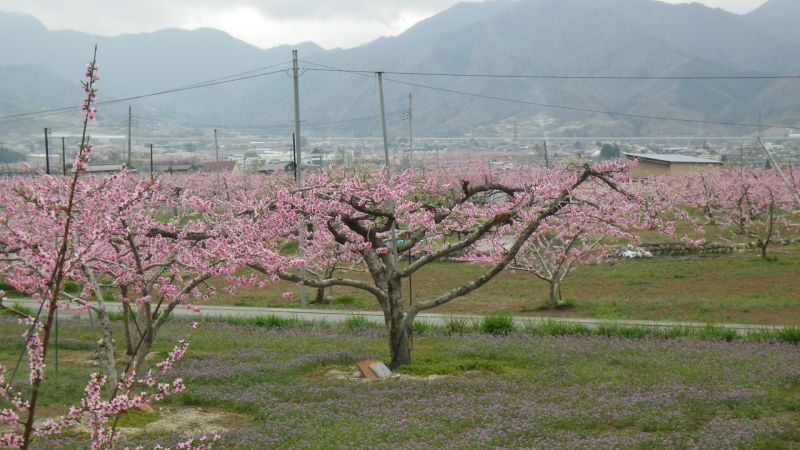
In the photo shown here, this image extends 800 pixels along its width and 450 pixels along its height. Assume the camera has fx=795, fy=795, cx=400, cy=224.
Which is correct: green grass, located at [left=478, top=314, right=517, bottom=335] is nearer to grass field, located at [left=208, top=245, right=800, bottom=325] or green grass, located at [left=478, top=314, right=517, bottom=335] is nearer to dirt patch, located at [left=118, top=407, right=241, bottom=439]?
grass field, located at [left=208, top=245, right=800, bottom=325]

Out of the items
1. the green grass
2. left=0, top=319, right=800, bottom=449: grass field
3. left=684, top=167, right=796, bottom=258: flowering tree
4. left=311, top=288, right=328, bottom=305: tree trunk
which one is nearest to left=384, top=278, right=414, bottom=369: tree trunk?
left=0, top=319, right=800, bottom=449: grass field

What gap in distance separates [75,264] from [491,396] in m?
7.68

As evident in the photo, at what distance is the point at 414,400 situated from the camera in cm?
1210

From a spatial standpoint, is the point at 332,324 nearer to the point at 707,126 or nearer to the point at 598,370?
the point at 598,370

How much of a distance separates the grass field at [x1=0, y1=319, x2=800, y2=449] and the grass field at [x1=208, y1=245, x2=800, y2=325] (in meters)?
7.01

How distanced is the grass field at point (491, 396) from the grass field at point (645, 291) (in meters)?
7.01

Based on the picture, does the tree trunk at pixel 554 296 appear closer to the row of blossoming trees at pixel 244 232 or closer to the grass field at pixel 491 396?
the row of blossoming trees at pixel 244 232

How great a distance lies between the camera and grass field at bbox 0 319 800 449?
32.1ft

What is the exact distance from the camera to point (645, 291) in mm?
28688

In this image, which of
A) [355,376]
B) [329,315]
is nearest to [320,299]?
[329,315]

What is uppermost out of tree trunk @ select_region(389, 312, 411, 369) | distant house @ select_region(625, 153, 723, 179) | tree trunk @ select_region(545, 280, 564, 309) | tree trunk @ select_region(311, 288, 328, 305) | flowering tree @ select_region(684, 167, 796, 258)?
distant house @ select_region(625, 153, 723, 179)

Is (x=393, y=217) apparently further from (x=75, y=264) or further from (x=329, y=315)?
(x=329, y=315)

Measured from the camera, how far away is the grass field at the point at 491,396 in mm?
9797

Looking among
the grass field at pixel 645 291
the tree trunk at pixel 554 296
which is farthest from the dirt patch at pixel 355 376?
the tree trunk at pixel 554 296
